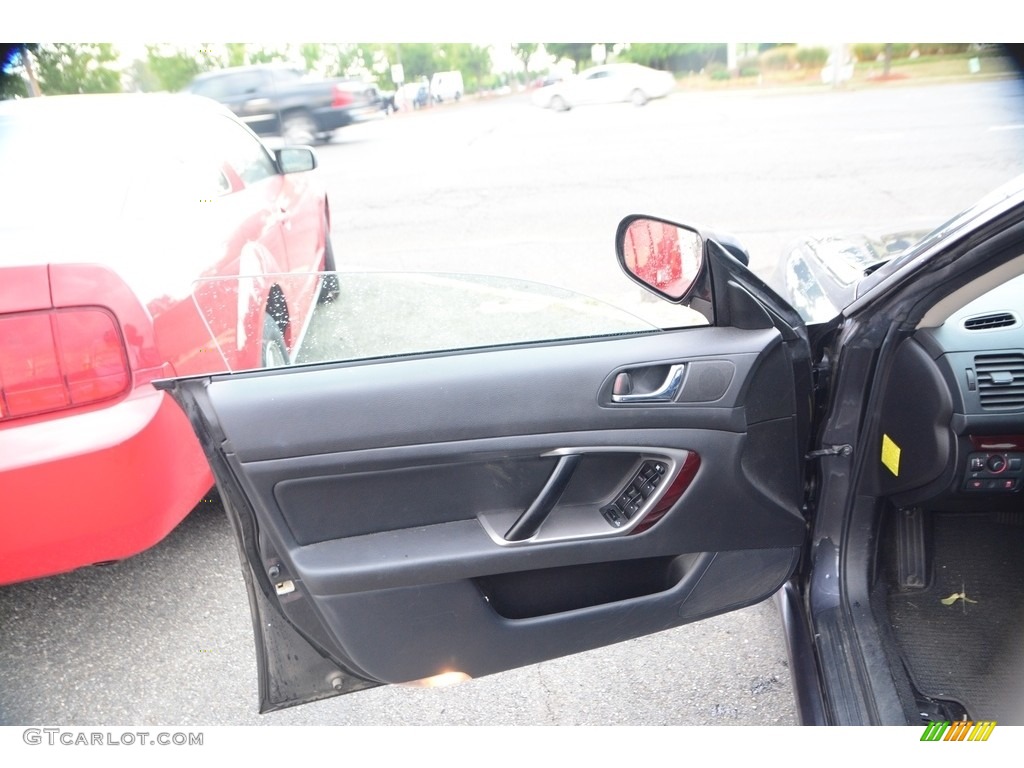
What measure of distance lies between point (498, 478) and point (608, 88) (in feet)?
44.3

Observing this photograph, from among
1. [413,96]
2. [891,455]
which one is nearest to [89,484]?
[891,455]

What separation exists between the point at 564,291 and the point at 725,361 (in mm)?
405

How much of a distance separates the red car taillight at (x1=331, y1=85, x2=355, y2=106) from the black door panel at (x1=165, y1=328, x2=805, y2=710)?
10739mm

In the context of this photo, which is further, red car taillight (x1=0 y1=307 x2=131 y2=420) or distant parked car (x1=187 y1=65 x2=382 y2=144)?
distant parked car (x1=187 y1=65 x2=382 y2=144)

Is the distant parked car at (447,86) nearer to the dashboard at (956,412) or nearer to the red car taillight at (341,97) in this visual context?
the red car taillight at (341,97)

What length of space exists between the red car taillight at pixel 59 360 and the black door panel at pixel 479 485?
0.67 metres

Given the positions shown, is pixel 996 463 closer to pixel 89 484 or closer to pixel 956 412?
pixel 956 412

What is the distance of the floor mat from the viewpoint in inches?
74.7

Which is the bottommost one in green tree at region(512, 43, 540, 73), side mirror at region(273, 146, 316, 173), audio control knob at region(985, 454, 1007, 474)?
audio control knob at region(985, 454, 1007, 474)

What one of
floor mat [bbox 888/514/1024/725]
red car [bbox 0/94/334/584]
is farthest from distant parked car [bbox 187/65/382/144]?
floor mat [bbox 888/514/1024/725]

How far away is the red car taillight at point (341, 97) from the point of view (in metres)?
11.4

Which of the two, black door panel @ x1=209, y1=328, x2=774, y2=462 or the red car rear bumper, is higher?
black door panel @ x1=209, y1=328, x2=774, y2=462

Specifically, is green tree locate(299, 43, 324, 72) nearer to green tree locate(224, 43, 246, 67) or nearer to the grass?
green tree locate(224, 43, 246, 67)

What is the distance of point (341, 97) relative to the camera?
11664mm
